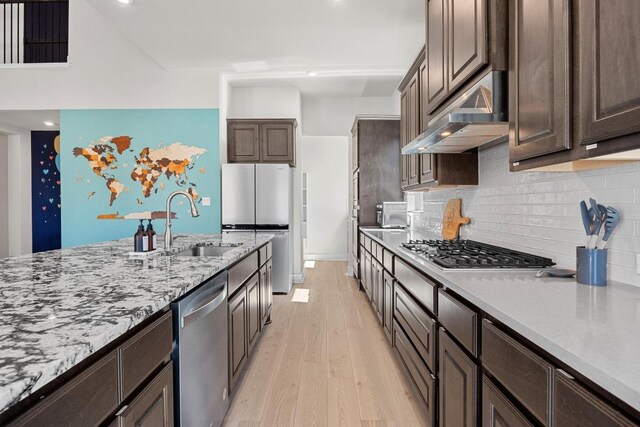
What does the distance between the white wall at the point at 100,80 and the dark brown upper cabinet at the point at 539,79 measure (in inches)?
171

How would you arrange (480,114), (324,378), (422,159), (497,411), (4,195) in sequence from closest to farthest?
(497,411) → (480,114) → (324,378) → (422,159) → (4,195)

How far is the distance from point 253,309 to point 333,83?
3.95 metres

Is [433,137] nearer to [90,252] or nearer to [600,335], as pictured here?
[600,335]

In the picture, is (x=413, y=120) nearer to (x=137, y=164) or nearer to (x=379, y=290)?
(x=379, y=290)

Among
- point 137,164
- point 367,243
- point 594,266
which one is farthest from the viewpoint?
point 137,164

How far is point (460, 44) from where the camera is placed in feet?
6.17

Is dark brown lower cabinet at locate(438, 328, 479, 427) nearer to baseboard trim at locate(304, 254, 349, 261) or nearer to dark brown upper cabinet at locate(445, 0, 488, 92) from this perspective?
dark brown upper cabinet at locate(445, 0, 488, 92)

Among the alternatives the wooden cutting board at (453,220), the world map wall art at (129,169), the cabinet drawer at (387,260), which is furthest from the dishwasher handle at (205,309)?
the world map wall art at (129,169)

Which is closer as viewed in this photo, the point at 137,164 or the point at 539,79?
the point at 539,79

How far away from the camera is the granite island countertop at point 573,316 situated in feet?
2.10

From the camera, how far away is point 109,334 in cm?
79

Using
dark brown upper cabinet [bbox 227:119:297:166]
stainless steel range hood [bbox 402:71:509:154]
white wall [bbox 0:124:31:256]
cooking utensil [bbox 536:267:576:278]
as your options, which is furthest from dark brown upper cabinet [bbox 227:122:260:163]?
white wall [bbox 0:124:31:256]

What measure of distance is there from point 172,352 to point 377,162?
4.03 metres

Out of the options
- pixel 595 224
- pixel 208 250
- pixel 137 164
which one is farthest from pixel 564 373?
pixel 137 164
